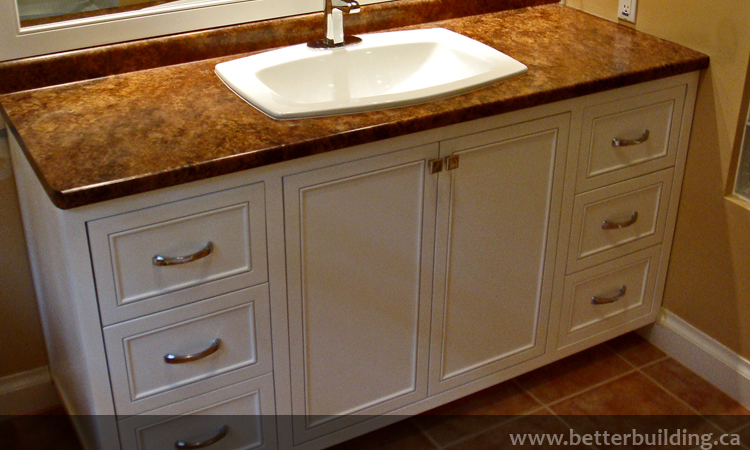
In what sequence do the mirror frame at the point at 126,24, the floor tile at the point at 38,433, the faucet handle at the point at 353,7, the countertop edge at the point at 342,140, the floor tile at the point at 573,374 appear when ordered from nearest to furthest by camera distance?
the countertop edge at the point at 342,140 → the mirror frame at the point at 126,24 → the faucet handle at the point at 353,7 → the floor tile at the point at 38,433 → the floor tile at the point at 573,374

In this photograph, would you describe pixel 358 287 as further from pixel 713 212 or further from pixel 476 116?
pixel 713 212

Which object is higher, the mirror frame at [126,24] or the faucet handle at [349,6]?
the faucet handle at [349,6]

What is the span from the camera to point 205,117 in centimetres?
169

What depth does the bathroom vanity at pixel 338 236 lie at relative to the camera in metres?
1.55

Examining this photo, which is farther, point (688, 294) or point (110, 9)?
point (688, 294)

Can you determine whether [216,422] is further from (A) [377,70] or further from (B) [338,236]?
(A) [377,70]

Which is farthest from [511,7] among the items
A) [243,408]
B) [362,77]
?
[243,408]

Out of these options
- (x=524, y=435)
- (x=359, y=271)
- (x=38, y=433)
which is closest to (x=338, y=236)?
(x=359, y=271)

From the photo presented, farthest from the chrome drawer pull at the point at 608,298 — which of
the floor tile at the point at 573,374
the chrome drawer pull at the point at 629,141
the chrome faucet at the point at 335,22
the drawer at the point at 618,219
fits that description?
the chrome faucet at the point at 335,22

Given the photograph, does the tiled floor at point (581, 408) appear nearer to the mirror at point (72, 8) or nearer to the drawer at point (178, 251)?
the drawer at point (178, 251)

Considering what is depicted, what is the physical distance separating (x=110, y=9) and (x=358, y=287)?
0.85m

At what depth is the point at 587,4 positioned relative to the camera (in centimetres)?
237

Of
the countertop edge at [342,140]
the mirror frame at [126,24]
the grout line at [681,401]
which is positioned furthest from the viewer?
the grout line at [681,401]

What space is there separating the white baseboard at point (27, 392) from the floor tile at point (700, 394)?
1.66 meters
